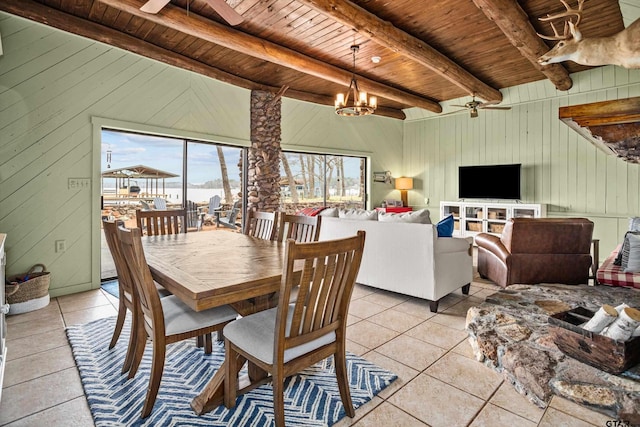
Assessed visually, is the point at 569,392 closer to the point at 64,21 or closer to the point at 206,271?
the point at 206,271

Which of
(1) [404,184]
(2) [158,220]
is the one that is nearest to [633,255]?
(2) [158,220]

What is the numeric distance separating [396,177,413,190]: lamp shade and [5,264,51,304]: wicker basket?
6839 millimetres

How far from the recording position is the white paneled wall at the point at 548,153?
551cm

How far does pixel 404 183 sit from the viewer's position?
26.6 feet

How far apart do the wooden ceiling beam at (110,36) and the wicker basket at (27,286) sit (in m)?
2.63

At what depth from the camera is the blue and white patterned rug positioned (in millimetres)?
1767

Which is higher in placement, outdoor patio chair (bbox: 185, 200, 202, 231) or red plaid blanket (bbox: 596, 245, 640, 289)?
outdoor patio chair (bbox: 185, 200, 202, 231)

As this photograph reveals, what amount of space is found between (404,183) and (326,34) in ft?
15.5

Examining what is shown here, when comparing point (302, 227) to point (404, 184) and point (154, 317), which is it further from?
point (404, 184)

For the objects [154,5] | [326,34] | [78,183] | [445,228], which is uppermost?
[326,34]

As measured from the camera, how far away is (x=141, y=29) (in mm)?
3947

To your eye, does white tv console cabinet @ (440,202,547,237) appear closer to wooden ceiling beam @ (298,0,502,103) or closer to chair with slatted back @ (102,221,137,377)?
wooden ceiling beam @ (298,0,502,103)

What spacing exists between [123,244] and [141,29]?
3382mm

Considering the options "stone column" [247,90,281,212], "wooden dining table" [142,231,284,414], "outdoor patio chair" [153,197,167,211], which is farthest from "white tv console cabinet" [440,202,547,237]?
"outdoor patio chair" [153,197,167,211]
